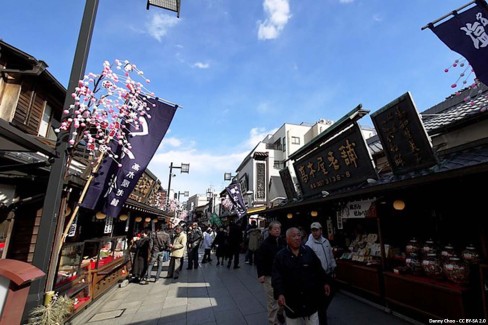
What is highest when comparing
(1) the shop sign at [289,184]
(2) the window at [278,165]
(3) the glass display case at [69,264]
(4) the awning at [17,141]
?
(2) the window at [278,165]

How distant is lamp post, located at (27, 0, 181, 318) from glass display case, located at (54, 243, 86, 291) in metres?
1.60

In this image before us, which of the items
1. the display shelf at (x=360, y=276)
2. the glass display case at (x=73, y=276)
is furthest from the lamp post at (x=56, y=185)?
the display shelf at (x=360, y=276)

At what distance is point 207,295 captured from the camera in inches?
344

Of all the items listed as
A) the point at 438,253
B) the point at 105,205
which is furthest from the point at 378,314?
the point at 105,205

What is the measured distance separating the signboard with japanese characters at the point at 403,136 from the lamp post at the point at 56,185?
664 centimetres

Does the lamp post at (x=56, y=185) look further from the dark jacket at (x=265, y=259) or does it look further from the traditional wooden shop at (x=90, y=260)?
the dark jacket at (x=265, y=259)

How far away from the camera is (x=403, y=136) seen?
23.3 ft

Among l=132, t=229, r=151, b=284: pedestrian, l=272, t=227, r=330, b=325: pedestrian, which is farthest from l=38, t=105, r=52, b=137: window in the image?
l=272, t=227, r=330, b=325: pedestrian

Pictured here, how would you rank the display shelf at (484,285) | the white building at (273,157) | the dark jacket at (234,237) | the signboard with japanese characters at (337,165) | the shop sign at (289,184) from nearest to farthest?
the display shelf at (484,285)
the signboard with japanese characters at (337,165)
the dark jacket at (234,237)
the shop sign at (289,184)
the white building at (273,157)

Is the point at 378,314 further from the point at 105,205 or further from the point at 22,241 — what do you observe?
the point at 22,241

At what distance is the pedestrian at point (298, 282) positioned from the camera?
400 cm

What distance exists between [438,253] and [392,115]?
3.88m

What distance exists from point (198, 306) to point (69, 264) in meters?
3.99

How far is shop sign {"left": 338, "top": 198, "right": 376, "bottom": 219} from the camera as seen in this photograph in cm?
761
